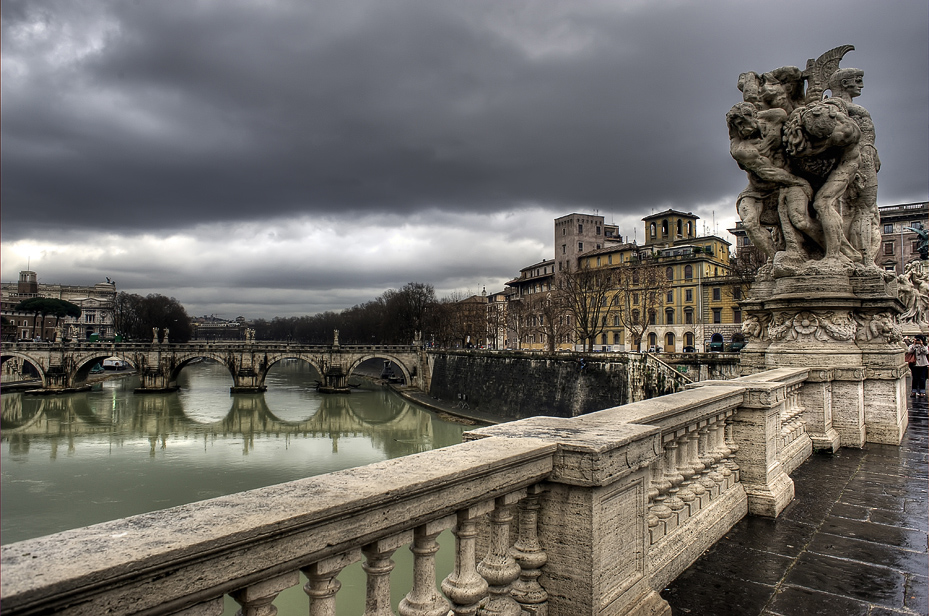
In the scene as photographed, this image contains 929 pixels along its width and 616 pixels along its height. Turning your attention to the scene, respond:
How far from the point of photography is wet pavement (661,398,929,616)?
3152 mm

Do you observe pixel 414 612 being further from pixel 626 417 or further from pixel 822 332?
pixel 822 332

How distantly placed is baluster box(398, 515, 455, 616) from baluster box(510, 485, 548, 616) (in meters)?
0.56

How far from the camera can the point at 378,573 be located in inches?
72.1

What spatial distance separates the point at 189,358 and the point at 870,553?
60111 mm

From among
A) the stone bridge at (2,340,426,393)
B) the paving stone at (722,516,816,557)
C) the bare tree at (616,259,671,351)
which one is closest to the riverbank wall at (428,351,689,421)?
the bare tree at (616,259,671,351)

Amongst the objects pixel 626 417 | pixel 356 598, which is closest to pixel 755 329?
pixel 626 417

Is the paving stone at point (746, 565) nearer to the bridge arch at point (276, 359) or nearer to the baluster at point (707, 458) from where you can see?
the baluster at point (707, 458)

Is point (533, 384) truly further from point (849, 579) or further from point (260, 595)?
point (260, 595)

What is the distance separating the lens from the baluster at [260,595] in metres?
1.51

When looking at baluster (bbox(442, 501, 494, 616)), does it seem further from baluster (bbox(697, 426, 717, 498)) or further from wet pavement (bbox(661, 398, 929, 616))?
baluster (bbox(697, 426, 717, 498))

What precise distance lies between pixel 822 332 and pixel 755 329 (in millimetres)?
938

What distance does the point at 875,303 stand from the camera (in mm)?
7480

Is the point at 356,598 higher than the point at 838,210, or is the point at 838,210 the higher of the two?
the point at 838,210

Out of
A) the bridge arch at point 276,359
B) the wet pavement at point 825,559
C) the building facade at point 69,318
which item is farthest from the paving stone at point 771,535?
the building facade at point 69,318
